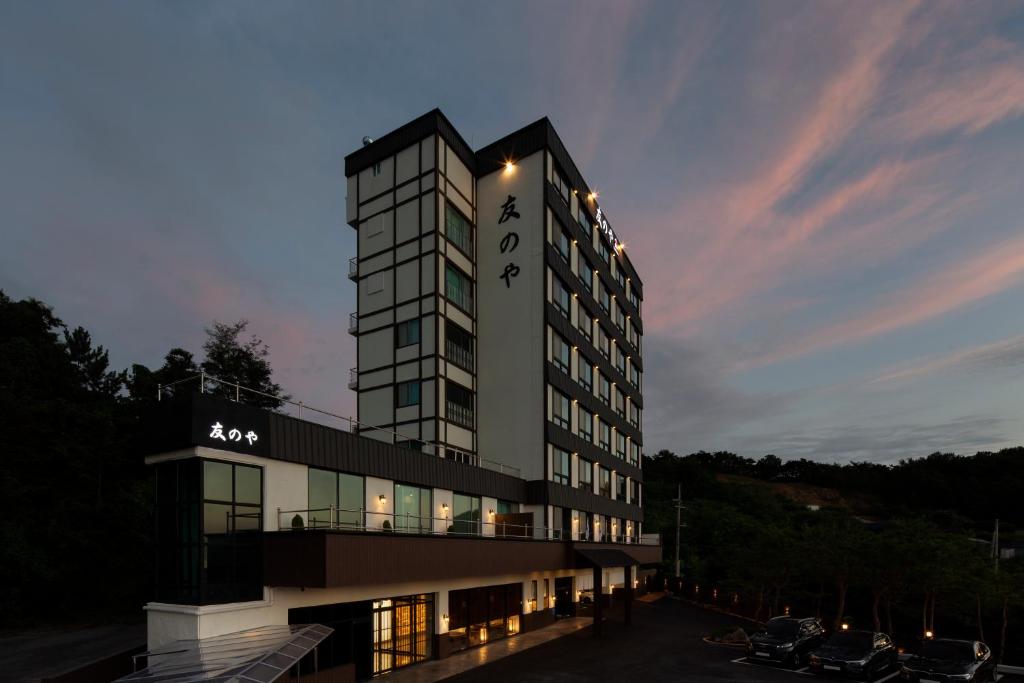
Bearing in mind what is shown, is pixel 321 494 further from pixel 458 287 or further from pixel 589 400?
pixel 589 400

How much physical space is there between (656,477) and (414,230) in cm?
9097

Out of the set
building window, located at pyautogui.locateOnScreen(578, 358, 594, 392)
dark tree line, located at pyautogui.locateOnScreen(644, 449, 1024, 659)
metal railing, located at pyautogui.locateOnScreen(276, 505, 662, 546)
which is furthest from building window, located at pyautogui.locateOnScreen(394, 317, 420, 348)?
dark tree line, located at pyautogui.locateOnScreen(644, 449, 1024, 659)

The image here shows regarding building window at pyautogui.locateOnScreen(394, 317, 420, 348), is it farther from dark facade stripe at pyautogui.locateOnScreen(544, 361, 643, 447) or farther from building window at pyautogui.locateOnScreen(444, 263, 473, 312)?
dark facade stripe at pyautogui.locateOnScreen(544, 361, 643, 447)

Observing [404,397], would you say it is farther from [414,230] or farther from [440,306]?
[414,230]

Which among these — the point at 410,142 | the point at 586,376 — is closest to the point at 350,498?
the point at 410,142

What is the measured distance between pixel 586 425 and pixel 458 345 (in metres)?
12.1

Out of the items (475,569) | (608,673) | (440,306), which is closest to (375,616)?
(475,569)

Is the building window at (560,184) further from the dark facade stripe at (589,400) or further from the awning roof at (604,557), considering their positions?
the awning roof at (604,557)

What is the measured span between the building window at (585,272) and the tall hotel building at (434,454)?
10.8 inches

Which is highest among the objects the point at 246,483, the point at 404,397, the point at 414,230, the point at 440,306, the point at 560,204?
the point at 560,204

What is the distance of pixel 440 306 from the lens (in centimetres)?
3716

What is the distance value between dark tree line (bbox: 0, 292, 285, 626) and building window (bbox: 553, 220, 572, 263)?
21.0 metres

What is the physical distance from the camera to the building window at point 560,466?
38203mm

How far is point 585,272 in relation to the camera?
155 ft
